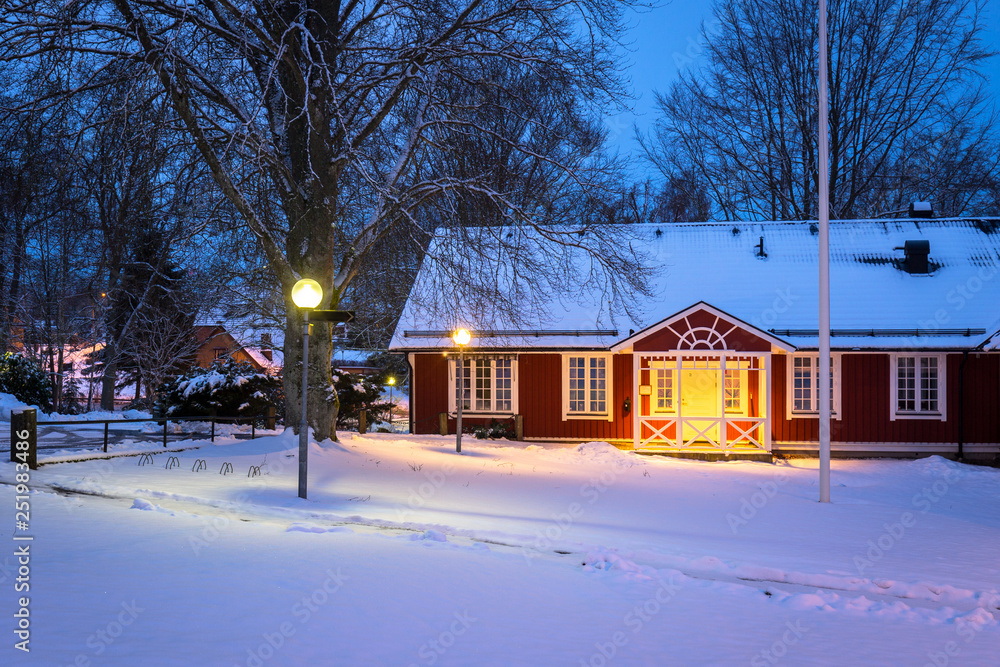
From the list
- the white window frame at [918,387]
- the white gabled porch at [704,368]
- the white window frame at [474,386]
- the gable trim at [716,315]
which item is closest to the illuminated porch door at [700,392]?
the white gabled porch at [704,368]

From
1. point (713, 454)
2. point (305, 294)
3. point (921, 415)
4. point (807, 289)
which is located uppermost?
point (807, 289)

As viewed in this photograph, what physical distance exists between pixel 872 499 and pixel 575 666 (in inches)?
443

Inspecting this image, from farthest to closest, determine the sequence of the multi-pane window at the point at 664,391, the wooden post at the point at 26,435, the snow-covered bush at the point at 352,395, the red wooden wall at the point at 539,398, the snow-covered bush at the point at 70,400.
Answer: the snow-covered bush at the point at 70,400 < the snow-covered bush at the point at 352,395 < the multi-pane window at the point at 664,391 < the red wooden wall at the point at 539,398 < the wooden post at the point at 26,435

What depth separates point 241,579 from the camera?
6480mm

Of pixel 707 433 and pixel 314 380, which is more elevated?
pixel 314 380

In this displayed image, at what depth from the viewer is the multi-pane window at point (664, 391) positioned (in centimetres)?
2308

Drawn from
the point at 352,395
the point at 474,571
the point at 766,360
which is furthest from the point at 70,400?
the point at 474,571

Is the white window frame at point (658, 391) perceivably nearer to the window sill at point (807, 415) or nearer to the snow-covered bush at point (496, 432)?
the window sill at point (807, 415)

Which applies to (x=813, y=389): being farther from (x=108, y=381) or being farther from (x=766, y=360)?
(x=108, y=381)

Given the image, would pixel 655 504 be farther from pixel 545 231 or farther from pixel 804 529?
pixel 545 231

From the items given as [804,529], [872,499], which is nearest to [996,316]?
[872,499]

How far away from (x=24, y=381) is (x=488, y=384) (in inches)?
612

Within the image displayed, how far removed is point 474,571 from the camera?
738 cm

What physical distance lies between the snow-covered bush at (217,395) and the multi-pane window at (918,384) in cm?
1807
